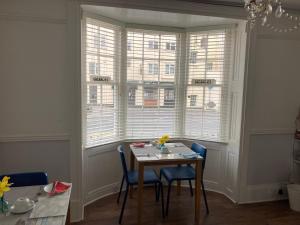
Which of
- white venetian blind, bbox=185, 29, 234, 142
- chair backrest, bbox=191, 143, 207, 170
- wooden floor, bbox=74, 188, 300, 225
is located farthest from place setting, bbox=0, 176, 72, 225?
white venetian blind, bbox=185, 29, 234, 142

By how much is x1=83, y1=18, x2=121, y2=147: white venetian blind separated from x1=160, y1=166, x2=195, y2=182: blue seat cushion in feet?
2.99

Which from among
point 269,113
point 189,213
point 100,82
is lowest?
point 189,213

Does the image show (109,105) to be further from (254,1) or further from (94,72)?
(254,1)

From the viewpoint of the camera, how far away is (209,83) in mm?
3447

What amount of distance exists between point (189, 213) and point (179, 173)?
1.62 feet

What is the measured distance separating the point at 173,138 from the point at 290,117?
1.65 m

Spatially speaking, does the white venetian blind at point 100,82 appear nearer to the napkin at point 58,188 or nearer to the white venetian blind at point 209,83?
the white venetian blind at point 209,83

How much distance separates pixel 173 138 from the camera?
3.57 m

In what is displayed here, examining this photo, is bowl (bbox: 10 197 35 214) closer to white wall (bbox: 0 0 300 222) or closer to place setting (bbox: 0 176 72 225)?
place setting (bbox: 0 176 72 225)

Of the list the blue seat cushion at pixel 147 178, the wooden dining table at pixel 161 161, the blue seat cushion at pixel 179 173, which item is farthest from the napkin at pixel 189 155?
the blue seat cushion at pixel 147 178

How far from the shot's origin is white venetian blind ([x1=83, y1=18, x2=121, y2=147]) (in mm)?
2965

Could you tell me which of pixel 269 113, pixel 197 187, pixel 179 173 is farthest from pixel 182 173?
pixel 269 113

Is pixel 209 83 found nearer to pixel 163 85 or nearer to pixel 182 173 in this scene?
pixel 163 85

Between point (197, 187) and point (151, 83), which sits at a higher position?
point (151, 83)
